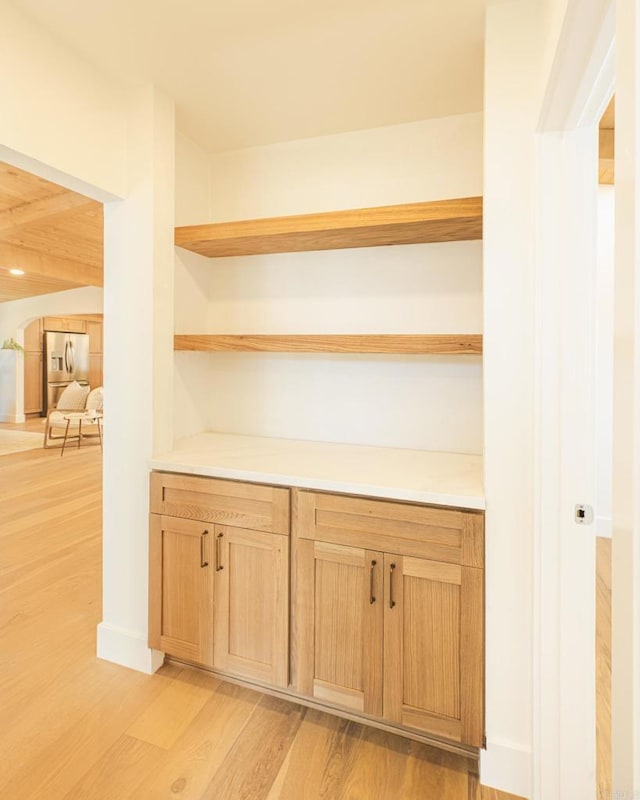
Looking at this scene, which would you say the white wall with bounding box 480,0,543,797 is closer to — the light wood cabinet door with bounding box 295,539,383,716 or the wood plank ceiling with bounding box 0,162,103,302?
the light wood cabinet door with bounding box 295,539,383,716

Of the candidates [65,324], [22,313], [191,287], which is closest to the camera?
[191,287]

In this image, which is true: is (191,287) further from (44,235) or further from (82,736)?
(44,235)

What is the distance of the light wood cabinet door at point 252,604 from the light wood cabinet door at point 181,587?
1.8 inches

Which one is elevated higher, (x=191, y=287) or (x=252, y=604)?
(x=191, y=287)

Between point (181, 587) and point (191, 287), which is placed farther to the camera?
point (191, 287)

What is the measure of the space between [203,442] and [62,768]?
128cm

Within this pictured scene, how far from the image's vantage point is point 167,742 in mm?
1593

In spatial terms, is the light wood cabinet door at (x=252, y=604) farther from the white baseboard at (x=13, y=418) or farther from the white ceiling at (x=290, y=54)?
the white baseboard at (x=13, y=418)

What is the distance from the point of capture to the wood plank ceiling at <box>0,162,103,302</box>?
3020 millimetres

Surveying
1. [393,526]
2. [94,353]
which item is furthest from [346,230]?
[94,353]

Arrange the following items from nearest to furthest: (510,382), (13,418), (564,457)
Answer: (564,457) < (510,382) < (13,418)

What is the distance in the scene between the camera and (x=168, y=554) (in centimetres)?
190

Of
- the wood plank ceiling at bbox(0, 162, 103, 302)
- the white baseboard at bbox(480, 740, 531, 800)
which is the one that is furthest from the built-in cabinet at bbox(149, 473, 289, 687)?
the wood plank ceiling at bbox(0, 162, 103, 302)

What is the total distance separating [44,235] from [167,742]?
15.1ft
